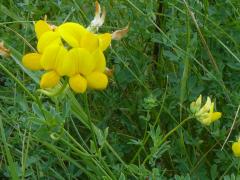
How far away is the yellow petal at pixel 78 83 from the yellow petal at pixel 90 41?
0.06 m

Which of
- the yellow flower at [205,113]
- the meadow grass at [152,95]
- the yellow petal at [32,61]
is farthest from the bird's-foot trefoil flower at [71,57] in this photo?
the meadow grass at [152,95]

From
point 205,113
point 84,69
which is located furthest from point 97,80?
point 205,113

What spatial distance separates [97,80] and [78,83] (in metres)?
0.04

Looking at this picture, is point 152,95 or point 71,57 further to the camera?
point 152,95

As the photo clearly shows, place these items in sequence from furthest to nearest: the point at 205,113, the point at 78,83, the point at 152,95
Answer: the point at 152,95 → the point at 205,113 → the point at 78,83

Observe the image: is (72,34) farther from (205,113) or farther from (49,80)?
(205,113)

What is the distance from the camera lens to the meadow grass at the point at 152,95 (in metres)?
1.64

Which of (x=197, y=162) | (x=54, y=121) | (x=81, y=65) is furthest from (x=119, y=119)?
(x=81, y=65)

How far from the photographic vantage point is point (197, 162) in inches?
65.8

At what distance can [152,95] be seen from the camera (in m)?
1.58

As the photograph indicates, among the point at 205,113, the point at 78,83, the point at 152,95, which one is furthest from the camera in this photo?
the point at 152,95

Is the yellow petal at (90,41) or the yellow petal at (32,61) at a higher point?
the yellow petal at (90,41)

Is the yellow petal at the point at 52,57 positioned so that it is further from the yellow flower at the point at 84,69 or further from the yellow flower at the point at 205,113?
the yellow flower at the point at 205,113

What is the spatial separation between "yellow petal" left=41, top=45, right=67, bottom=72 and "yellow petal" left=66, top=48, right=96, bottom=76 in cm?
2
